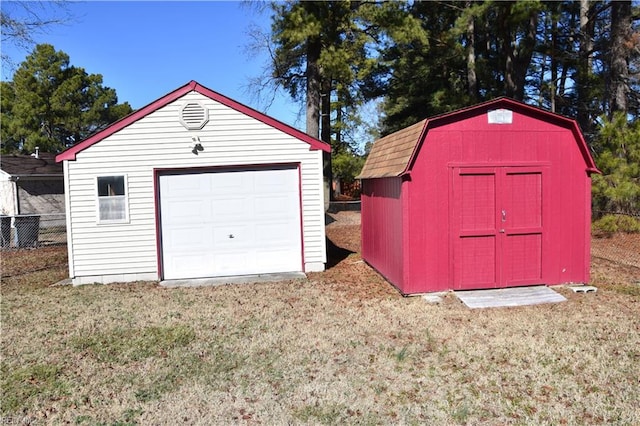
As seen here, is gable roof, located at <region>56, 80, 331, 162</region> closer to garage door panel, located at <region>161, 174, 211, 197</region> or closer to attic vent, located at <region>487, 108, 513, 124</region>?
garage door panel, located at <region>161, 174, 211, 197</region>

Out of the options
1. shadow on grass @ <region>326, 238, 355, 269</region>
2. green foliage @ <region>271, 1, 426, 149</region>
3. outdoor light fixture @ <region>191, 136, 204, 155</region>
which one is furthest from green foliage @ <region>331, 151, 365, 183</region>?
outdoor light fixture @ <region>191, 136, 204, 155</region>

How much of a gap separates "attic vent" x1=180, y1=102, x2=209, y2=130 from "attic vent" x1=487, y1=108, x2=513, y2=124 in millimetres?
5193

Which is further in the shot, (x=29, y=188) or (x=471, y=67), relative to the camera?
(x=29, y=188)

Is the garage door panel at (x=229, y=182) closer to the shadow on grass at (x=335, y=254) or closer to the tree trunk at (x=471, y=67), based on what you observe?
the shadow on grass at (x=335, y=254)

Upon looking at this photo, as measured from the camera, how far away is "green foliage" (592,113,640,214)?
1086 centimetres

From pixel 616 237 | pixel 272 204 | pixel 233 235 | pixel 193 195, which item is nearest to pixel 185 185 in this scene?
pixel 193 195

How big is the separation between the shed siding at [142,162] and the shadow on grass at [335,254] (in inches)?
114

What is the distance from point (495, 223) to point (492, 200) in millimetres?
365

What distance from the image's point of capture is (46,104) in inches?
1218

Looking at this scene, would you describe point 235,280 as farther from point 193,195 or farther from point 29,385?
point 29,385

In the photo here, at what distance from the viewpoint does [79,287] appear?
869cm

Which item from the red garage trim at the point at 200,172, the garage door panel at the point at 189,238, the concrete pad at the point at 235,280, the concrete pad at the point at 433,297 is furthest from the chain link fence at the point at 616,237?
the garage door panel at the point at 189,238

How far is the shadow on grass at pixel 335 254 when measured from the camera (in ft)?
35.1

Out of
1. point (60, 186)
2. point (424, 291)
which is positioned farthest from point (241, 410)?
point (60, 186)
